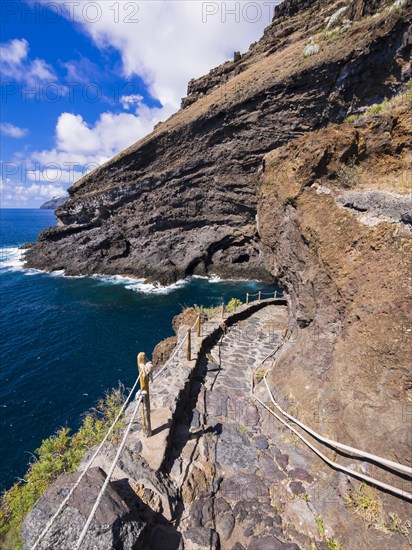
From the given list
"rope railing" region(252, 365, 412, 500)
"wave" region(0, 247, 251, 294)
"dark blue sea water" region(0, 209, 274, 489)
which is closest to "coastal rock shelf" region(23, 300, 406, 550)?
"rope railing" region(252, 365, 412, 500)

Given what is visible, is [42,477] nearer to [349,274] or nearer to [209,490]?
[209,490]

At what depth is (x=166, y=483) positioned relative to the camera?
451 cm

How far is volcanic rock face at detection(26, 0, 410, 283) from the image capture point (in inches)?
1100

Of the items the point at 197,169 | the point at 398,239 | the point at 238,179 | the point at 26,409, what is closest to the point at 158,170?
the point at 197,169

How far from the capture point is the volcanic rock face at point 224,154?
27.9m

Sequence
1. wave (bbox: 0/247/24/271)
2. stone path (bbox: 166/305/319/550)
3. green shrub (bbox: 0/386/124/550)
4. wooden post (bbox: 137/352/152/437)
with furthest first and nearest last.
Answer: wave (bbox: 0/247/24/271) < green shrub (bbox: 0/386/124/550) < wooden post (bbox: 137/352/152/437) < stone path (bbox: 166/305/319/550)

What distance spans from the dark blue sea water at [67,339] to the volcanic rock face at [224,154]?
5969 mm

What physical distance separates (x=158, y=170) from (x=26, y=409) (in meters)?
37.1

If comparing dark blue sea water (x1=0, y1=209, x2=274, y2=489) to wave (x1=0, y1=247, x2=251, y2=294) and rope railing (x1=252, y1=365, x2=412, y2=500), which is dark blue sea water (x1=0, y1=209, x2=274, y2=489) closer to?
wave (x1=0, y1=247, x2=251, y2=294)

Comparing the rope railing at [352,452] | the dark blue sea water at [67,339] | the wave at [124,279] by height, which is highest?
the rope railing at [352,452]

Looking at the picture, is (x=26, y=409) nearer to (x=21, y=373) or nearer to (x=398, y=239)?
(x=21, y=373)

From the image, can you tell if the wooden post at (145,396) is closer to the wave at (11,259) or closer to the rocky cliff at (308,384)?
the rocky cliff at (308,384)

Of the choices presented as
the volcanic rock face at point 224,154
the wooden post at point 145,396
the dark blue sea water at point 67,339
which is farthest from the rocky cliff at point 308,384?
the volcanic rock face at point 224,154

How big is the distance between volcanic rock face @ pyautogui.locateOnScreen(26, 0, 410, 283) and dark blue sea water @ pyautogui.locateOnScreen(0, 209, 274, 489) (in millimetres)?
5969
